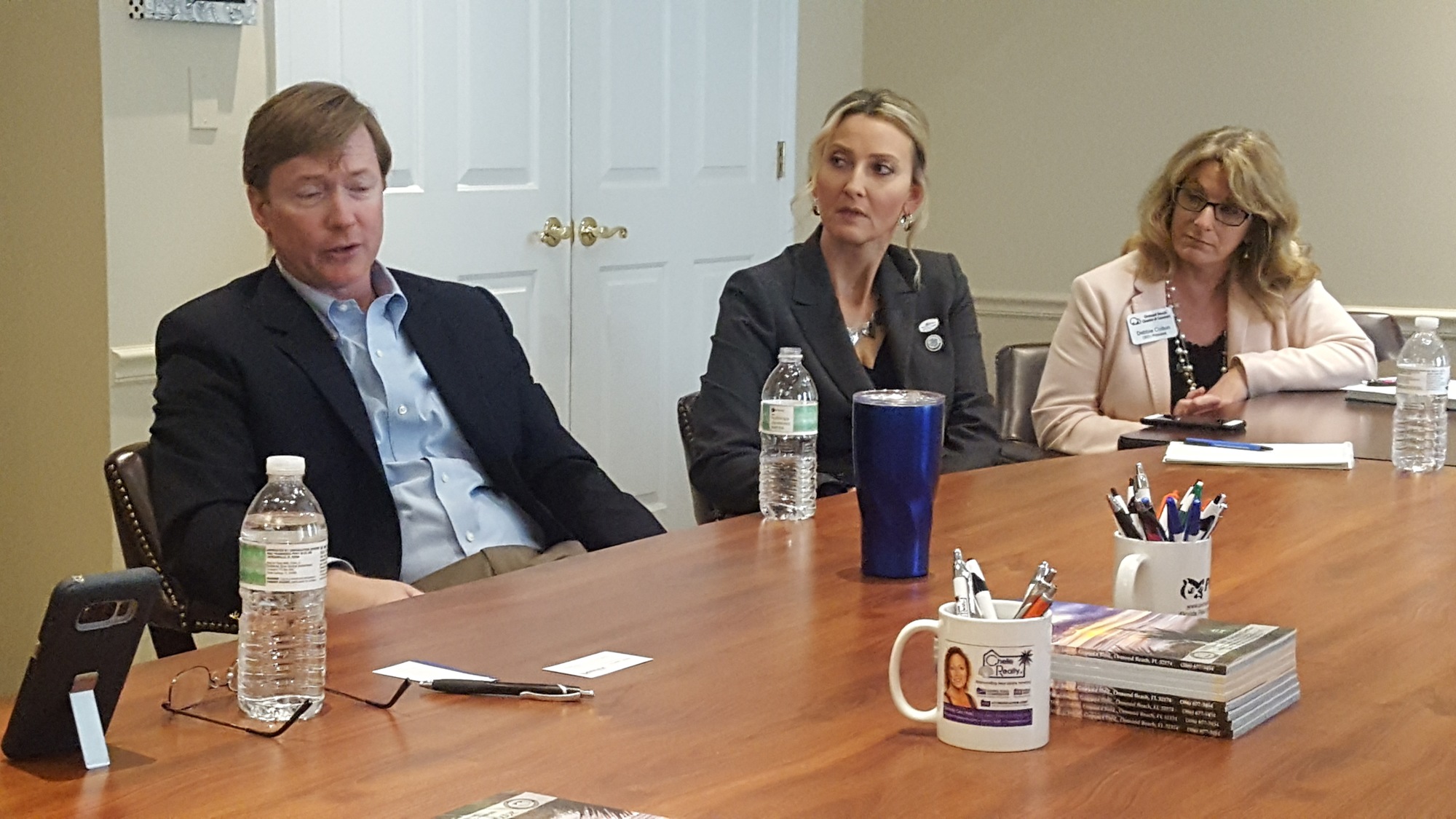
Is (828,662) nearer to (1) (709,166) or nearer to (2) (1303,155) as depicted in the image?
(1) (709,166)

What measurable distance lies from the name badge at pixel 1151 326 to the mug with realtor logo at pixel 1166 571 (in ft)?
6.71

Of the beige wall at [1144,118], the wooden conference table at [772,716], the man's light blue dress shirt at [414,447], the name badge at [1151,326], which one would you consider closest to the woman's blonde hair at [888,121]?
the name badge at [1151,326]

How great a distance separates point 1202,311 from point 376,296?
6.37 ft

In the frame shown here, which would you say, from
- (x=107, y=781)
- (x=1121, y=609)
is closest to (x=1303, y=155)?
(x=1121, y=609)

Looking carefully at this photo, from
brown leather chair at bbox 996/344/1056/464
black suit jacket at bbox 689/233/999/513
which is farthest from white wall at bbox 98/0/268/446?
brown leather chair at bbox 996/344/1056/464

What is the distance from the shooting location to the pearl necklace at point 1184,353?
12.1 feet

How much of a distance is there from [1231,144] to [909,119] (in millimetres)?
862

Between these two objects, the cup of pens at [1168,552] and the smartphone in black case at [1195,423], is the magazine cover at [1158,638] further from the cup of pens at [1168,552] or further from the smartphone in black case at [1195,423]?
the smartphone in black case at [1195,423]

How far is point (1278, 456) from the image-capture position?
274 cm

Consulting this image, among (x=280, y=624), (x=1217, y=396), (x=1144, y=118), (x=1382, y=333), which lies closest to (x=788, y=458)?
(x=280, y=624)

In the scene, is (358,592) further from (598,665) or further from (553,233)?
(553,233)

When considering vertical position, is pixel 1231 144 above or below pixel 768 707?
above

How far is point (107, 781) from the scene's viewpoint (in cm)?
125

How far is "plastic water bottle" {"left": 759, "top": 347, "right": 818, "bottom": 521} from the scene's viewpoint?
90.3 inches
